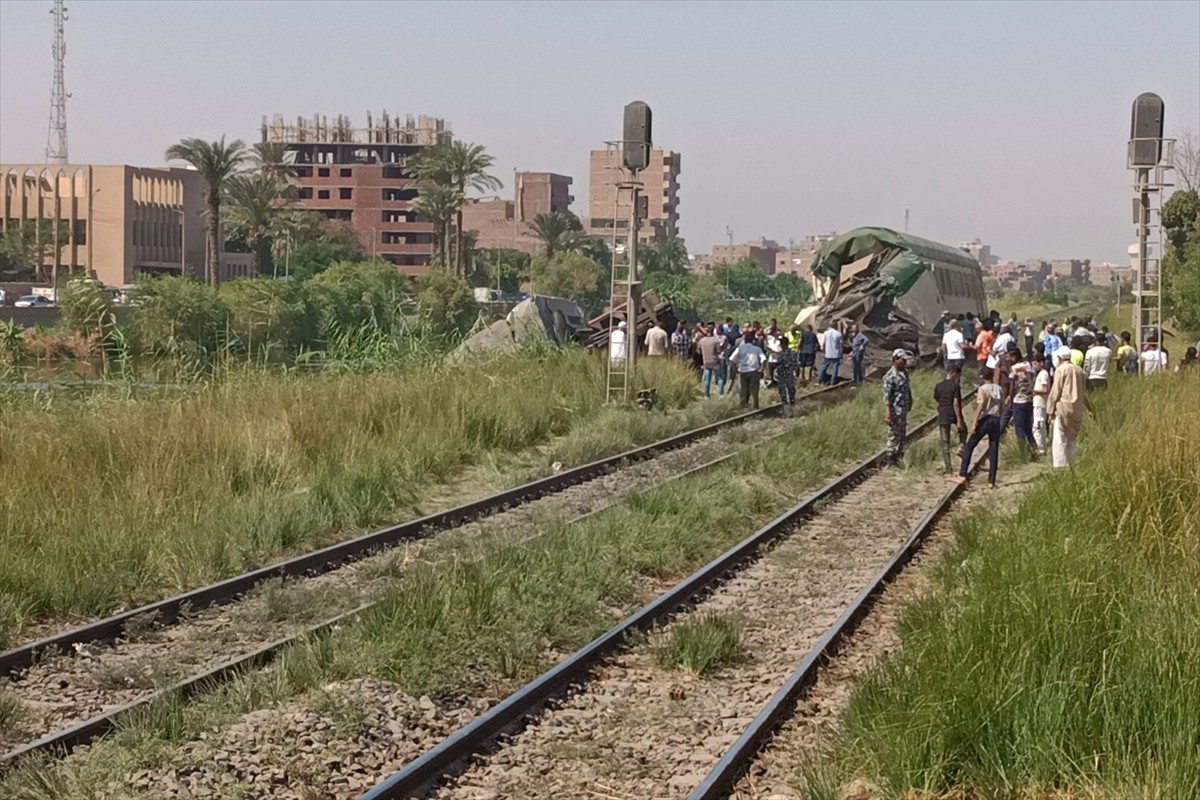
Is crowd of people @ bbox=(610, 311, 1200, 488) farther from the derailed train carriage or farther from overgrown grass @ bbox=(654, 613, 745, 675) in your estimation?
overgrown grass @ bbox=(654, 613, 745, 675)

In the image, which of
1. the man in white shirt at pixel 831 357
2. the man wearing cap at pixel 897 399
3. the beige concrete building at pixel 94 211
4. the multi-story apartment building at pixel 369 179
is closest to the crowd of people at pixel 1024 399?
the man wearing cap at pixel 897 399

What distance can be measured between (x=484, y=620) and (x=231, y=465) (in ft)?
22.8

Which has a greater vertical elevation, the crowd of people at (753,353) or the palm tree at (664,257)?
the palm tree at (664,257)

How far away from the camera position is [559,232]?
4301 inches

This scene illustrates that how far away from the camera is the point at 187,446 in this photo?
1628 cm

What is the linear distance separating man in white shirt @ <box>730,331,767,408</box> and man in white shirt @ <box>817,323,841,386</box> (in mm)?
5383

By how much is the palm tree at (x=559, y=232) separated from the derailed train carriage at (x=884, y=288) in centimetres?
6460

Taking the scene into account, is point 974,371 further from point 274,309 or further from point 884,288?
point 274,309

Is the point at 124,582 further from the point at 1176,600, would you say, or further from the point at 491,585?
the point at 1176,600

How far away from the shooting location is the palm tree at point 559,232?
108 m

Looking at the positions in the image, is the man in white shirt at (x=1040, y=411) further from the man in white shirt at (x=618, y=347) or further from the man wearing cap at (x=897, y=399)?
the man in white shirt at (x=618, y=347)

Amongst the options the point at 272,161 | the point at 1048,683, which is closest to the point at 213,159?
the point at 272,161

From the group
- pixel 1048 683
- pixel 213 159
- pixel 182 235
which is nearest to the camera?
pixel 1048 683

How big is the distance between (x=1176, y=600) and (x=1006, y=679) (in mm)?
1680
